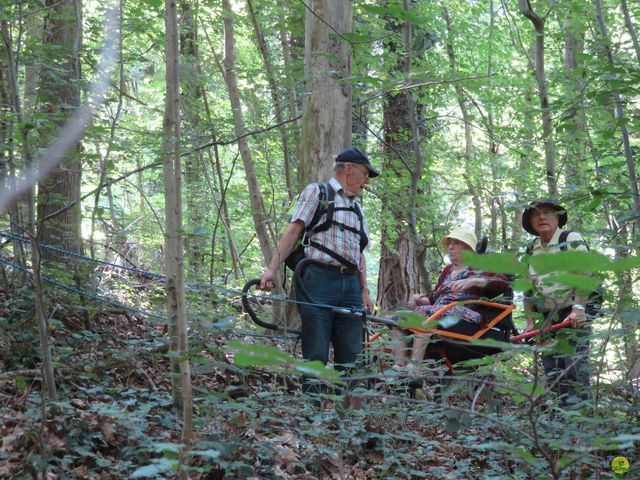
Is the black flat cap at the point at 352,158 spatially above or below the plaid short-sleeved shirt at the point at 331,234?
above

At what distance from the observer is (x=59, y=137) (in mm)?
3771

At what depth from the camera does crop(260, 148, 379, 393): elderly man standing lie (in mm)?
4656

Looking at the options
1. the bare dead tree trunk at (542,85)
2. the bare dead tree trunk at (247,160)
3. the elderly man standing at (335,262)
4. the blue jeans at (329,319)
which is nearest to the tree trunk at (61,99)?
the elderly man standing at (335,262)

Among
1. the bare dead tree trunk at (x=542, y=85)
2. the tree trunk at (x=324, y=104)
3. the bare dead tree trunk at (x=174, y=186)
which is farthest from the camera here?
the bare dead tree trunk at (x=542, y=85)

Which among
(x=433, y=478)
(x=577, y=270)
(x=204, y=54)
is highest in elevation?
(x=204, y=54)

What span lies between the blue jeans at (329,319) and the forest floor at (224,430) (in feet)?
1.59

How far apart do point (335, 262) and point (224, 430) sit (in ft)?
5.52

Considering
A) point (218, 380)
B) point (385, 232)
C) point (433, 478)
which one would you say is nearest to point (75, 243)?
point (218, 380)

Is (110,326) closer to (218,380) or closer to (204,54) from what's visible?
(218,380)

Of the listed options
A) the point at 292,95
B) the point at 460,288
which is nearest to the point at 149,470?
the point at 460,288

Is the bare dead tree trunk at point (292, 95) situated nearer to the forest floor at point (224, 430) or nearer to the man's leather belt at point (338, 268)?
the man's leather belt at point (338, 268)

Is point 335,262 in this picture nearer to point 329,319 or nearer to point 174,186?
point 329,319

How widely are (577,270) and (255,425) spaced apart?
88.2 inches

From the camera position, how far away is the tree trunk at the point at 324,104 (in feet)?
18.5
